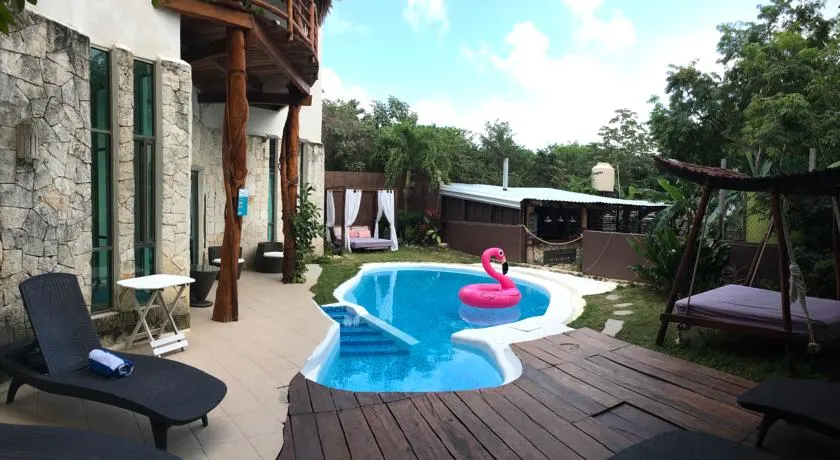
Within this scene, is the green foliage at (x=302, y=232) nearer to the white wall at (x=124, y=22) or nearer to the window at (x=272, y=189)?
the window at (x=272, y=189)

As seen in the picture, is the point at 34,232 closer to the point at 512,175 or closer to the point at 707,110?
the point at 707,110

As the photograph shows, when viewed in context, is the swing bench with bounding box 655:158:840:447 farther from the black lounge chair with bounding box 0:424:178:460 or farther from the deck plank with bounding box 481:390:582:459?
the black lounge chair with bounding box 0:424:178:460

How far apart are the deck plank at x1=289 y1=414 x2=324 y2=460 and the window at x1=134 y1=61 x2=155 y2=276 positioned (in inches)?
128

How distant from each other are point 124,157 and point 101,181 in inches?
13.9

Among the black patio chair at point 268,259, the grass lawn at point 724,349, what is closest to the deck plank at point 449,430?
the grass lawn at point 724,349

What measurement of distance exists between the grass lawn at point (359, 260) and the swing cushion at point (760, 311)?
5395 millimetres

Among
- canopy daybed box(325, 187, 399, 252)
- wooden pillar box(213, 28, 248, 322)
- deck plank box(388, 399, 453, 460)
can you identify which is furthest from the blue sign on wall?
canopy daybed box(325, 187, 399, 252)

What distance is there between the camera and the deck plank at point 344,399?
395 centimetres

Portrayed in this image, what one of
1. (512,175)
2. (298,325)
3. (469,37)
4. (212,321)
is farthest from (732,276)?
(469,37)

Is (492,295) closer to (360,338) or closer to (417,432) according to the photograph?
(360,338)

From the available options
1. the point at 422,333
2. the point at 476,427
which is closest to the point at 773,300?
the point at 476,427

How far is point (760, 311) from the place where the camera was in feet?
17.4

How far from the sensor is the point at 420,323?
8.21 m

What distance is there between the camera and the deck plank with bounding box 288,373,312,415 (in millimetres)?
3844
